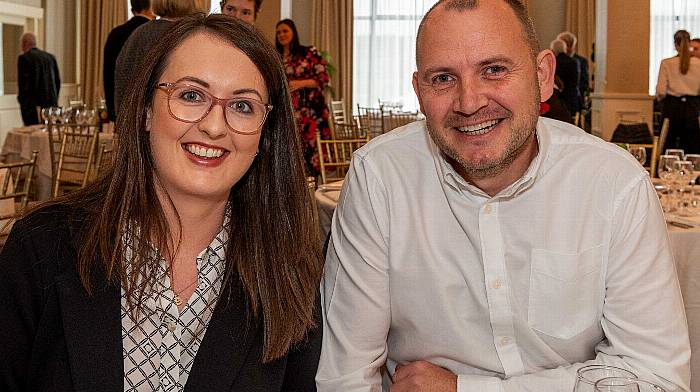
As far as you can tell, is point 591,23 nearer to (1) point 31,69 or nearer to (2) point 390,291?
(1) point 31,69

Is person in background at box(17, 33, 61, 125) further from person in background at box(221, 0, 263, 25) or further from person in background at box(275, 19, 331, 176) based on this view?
person in background at box(221, 0, 263, 25)

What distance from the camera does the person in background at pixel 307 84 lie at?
6.95 meters

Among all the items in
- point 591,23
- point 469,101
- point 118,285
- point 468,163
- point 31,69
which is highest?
point 591,23

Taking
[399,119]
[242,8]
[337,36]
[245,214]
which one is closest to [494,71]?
[245,214]

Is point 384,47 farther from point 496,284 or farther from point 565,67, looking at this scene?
point 496,284

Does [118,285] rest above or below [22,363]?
above

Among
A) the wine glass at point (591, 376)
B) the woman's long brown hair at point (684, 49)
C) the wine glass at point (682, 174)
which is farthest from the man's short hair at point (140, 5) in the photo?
the woman's long brown hair at point (684, 49)

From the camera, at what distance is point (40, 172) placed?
23.3ft

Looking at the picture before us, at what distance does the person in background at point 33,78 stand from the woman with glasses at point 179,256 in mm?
9562

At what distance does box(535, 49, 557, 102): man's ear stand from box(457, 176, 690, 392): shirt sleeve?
0.97ft

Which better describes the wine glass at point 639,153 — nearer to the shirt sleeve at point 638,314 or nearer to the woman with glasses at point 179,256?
the shirt sleeve at point 638,314

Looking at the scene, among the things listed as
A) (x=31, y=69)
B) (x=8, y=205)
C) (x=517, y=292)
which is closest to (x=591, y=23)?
(x=31, y=69)

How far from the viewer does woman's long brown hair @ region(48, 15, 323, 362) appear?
1.65 m

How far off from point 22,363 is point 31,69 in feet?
31.9
